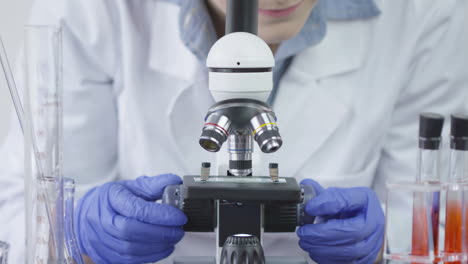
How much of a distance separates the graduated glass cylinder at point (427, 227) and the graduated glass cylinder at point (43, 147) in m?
0.36

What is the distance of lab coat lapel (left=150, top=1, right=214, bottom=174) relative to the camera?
135 cm

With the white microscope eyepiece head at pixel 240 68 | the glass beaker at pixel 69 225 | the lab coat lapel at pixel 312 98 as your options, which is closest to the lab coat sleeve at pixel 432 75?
the lab coat lapel at pixel 312 98

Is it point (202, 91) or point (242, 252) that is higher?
point (202, 91)

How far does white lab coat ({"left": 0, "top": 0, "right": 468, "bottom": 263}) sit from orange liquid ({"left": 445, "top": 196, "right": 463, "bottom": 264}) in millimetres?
661

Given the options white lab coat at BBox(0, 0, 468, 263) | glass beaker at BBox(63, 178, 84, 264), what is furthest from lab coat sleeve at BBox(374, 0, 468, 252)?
glass beaker at BBox(63, 178, 84, 264)

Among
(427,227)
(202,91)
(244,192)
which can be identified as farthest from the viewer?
(202,91)

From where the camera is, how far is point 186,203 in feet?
2.87

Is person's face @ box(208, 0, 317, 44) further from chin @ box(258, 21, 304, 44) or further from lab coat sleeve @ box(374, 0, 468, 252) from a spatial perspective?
lab coat sleeve @ box(374, 0, 468, 252)

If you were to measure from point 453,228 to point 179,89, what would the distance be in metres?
0.79

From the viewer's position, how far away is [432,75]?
56.7 inches

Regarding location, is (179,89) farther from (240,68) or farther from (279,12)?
(240,68)

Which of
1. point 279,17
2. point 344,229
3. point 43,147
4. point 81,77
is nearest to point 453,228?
point 344,229

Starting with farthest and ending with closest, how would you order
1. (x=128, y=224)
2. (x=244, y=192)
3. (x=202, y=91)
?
(x=202, y=91) < (x=128, y=224) < (x=244, y=192)

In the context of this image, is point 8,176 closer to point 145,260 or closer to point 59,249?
point 145,260
